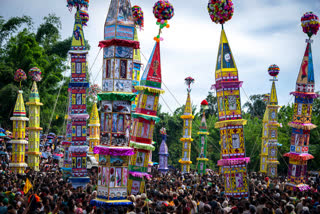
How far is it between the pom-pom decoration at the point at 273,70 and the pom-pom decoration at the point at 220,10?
14.5 m

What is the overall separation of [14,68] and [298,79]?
131 feet

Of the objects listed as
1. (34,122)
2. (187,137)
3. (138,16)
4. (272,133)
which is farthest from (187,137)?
(138,16)

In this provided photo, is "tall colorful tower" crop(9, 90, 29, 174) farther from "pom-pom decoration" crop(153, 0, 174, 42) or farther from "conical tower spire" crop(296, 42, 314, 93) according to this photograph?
"conical tower spire" crop(296, 42, 314, 93)

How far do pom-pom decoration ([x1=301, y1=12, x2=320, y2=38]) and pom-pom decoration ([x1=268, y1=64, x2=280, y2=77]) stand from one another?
1025cm

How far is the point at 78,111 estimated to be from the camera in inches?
805

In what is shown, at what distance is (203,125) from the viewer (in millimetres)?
37094

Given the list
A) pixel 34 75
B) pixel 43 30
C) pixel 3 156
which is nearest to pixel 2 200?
pixel 34 75

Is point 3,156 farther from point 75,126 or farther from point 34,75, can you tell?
point 75,126

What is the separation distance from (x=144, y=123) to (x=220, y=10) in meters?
6.41

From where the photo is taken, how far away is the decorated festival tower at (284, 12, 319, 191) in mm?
21109

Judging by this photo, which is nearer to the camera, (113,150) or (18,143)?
(113,150)

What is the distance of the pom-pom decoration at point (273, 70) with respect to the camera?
103 ft

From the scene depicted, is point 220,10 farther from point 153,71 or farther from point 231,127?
point 231,127

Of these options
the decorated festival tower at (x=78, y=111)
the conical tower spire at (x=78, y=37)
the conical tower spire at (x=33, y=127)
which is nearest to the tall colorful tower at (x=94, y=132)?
the conical tower spire at (x=33, y=127)
